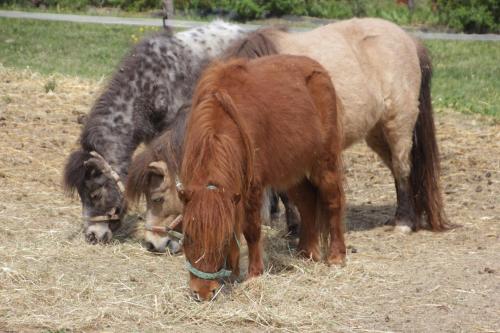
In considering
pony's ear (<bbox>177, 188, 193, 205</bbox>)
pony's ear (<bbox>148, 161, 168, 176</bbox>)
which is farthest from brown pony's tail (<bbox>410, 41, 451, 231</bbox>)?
pony's ear (<bbox>177, 188, 193, 205</bbox>)

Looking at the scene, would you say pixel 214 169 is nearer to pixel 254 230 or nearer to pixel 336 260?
pixel 254 230

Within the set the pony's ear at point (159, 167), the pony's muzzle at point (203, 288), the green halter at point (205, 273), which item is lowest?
the pony's muzzle at point (203, 288)

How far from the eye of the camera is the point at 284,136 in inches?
233

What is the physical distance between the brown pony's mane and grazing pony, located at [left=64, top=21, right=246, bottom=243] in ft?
4.63

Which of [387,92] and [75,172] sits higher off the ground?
[387,92]

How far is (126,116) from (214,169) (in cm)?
220

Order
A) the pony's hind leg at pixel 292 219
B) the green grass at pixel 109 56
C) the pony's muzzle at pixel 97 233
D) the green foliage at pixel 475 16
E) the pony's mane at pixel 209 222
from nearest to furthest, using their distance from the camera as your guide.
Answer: the pony's mane at pixel 209 222, the pony's muzzle at pixel 97 233, the pony's hind leg at pixel 292 219, the green grass at pixel 109 56, the green foliage at pixel 475 16

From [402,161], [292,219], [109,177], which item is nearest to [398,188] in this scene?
[402,161]


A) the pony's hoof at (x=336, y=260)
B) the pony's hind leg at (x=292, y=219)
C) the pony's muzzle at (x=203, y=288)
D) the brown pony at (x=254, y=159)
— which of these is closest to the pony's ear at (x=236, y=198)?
the brown pony at (x=254, y=159)

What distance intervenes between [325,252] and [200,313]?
1.56 m

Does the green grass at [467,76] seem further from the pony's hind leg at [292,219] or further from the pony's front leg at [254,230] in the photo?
the pony's front leg at [254,230]

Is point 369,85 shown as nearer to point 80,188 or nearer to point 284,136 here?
point 284,136

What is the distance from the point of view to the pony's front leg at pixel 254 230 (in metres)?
5.71

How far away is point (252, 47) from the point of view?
716 cm
